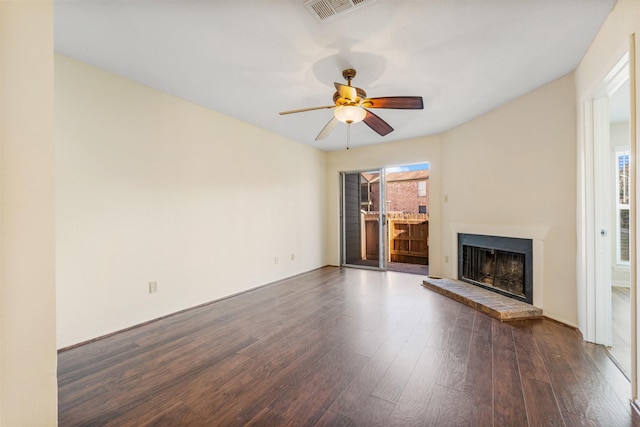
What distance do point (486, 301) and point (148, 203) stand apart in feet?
12.9

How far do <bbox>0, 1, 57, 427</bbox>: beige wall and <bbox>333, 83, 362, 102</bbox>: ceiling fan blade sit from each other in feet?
5.83

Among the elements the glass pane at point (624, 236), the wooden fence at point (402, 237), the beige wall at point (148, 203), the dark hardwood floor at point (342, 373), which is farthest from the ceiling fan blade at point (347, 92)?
the glass pane at point (624, 236)

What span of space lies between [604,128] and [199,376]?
150 inches

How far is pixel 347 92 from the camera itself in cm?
231

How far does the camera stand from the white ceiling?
6.02 feet

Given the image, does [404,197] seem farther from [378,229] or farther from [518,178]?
[518,178]

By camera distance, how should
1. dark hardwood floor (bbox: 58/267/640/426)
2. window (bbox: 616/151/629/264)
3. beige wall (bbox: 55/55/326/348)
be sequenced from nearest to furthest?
dark hardwood floor (bbox: 58/267/640/426), beige wall (bbox: 55/55/326/348), window (bbox: 616/151/629/264)

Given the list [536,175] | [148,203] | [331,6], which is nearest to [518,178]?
[536,175]

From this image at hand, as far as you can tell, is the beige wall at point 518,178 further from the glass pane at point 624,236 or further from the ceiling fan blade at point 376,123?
the glass pane at point 624,236

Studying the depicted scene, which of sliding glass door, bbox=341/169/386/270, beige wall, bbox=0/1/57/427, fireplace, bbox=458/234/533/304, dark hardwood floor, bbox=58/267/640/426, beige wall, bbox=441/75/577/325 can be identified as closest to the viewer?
beige wall, bbox=0/1/57/427

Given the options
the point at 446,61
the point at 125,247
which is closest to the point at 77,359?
the point at 125,247

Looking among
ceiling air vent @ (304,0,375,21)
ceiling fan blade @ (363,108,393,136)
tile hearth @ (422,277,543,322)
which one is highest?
ceiling air vent @ (304,0,375,21)

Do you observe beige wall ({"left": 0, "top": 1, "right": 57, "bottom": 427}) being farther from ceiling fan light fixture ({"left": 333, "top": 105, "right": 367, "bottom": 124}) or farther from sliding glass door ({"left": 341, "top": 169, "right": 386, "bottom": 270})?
sliding glass door ({"left": 341, "top": 169, "right": 386, "bottom": 270})

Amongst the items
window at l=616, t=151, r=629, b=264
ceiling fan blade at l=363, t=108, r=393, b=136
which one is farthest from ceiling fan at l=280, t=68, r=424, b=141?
window at l=616, t=151, r=629, b=264
